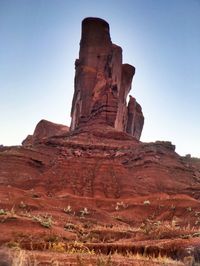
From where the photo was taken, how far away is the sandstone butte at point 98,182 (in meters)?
19.1

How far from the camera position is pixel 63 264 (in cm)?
913

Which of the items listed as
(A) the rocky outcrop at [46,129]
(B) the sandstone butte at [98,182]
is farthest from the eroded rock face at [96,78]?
(A) the rocky outcrop at [46,129]

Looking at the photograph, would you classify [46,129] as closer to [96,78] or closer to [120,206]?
[96,78]

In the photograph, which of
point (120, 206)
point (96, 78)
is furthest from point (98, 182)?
point (96, 78)

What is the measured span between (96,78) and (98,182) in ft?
84.7

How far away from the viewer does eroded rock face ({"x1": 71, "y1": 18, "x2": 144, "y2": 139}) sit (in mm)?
71562

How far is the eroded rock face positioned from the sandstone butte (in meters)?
0.14

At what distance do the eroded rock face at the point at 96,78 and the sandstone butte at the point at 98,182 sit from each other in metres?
0.14

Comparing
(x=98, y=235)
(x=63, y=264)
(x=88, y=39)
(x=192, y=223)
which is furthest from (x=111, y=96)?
(x=63, y=264)

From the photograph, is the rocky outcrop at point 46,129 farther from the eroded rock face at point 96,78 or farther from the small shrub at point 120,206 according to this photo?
the small shrub at point 120,206

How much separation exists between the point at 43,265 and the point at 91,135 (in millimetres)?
54809

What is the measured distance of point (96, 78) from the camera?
7425cm

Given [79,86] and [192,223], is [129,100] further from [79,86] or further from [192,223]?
[192,223]

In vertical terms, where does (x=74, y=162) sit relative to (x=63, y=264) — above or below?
above
